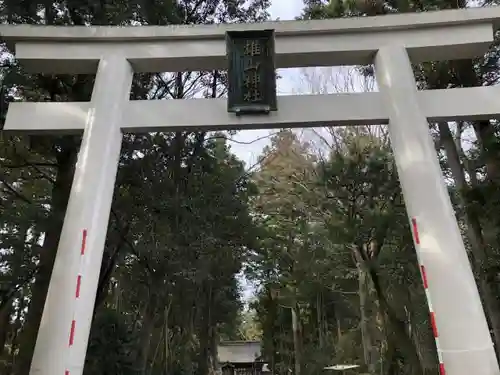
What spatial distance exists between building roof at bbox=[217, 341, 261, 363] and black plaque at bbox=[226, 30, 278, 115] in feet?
79.3

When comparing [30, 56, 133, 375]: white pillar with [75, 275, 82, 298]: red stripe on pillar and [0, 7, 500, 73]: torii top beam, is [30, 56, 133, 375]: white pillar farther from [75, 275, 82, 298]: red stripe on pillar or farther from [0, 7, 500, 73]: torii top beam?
[0, 7, 500, 73]: torii top beam

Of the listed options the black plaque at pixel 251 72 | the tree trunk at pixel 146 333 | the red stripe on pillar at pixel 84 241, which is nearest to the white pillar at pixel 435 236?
the black plaque at pixel 251 72

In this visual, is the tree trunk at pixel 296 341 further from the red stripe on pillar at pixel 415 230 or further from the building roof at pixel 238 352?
the red stripe on pillar at pixel 415 230

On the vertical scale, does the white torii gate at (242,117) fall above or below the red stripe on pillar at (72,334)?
above

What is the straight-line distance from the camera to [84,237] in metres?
3.78

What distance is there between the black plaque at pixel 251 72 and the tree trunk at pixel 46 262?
3.08 m

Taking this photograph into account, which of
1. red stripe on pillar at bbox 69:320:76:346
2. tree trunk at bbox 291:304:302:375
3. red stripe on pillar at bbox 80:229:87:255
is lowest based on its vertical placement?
red stripe on pillar at bbox 69:320:76:346

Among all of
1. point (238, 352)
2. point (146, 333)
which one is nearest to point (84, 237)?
point (146, 333)

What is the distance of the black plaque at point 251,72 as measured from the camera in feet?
14.1

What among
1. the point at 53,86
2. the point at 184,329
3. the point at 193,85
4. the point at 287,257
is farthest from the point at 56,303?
the point at 287,257

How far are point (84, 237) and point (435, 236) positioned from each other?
9.37ft

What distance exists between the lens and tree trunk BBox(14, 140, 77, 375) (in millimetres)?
5578

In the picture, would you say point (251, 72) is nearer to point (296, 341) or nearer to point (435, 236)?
A: point (435, 236)

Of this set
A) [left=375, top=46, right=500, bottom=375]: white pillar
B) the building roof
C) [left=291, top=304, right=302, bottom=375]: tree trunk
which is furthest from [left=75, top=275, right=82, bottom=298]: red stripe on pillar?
the building roof
